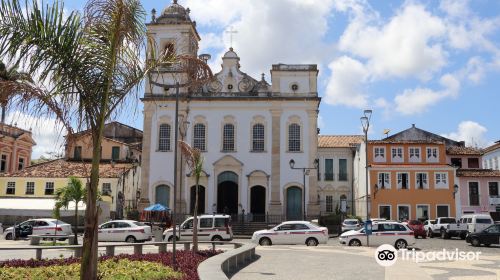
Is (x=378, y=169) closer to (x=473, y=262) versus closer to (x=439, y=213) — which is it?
(x=439, y=213)

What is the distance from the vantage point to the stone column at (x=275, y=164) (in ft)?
147

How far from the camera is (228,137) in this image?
47.0 metres

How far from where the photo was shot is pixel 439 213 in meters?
48.8

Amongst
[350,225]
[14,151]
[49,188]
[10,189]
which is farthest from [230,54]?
[14,151]

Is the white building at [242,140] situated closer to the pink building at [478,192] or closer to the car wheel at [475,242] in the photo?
the pink building at [478,192]

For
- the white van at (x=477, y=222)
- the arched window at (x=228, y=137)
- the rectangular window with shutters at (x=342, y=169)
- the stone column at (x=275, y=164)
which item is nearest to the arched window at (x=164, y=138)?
the arched window at (x=228, y=137)

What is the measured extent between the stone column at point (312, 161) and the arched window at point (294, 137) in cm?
92

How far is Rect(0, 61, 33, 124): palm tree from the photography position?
8.38 metres

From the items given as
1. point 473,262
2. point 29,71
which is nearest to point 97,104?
point 29,71

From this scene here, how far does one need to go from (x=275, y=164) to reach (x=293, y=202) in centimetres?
354

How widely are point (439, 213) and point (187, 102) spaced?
81.2 feet

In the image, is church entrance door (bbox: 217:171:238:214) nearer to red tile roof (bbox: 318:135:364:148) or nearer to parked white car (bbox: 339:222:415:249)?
red tile roof (bbox: 318:135:364:148)

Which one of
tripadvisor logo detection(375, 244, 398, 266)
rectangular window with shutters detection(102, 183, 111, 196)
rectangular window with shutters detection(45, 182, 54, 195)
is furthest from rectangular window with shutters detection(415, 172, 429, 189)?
rectangular window with shutters detection(45, 182, 54, 195)

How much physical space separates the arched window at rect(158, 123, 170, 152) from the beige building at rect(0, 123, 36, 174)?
15.8 metres
